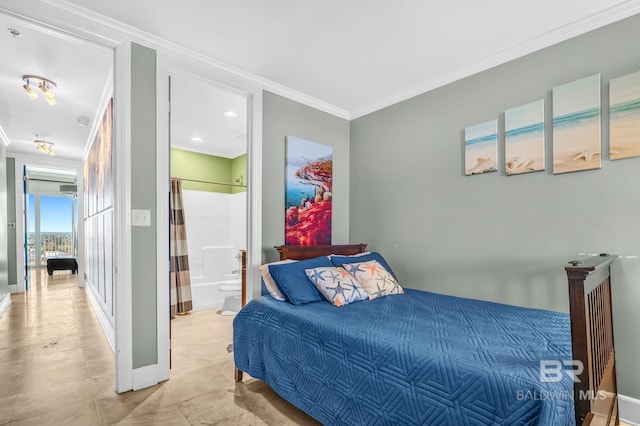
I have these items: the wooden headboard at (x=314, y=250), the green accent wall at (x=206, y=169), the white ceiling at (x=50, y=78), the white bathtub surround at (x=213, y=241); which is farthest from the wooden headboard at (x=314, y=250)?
the green accent wall at (x=206, y=169)

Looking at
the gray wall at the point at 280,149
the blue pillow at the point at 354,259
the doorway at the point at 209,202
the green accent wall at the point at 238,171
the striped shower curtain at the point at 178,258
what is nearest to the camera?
the blue pillow at the point at 354,259

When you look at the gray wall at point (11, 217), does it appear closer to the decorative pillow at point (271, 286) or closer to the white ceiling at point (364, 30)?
the white ceiling at point (364, 30)

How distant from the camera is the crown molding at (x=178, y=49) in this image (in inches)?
78.9

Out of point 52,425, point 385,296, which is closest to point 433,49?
point 385,296

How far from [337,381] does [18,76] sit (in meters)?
3.67

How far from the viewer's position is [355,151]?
375 centimetres

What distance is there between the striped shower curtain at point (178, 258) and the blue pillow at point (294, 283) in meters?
2.38

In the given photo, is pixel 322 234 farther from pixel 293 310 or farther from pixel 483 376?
pixel 483 376

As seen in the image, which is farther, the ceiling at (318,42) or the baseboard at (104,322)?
the baseboard at (104,322)

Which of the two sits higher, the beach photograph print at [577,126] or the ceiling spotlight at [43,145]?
the ceiling spotlight at [43,145]

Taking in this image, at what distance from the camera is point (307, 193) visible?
3363 millimetres

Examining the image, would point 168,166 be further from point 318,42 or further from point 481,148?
point 481,148

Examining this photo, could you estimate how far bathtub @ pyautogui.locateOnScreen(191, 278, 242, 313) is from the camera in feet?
14.2

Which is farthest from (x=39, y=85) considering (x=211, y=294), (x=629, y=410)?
(x=629, y=410)
